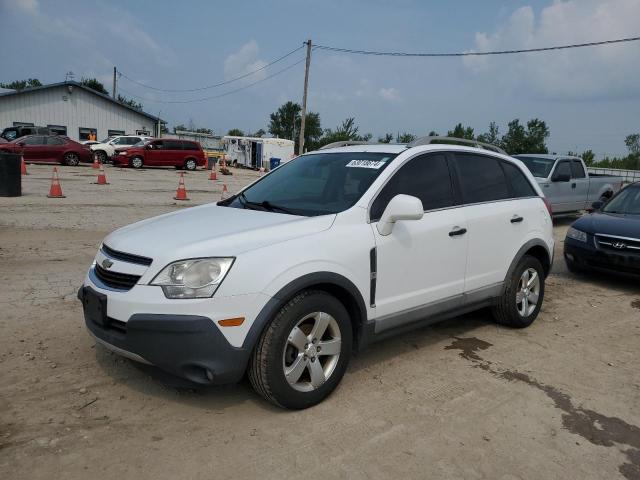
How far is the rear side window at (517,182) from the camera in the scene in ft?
16.8

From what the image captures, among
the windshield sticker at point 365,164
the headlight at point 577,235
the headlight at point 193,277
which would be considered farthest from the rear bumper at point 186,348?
the headlight at point 577,235

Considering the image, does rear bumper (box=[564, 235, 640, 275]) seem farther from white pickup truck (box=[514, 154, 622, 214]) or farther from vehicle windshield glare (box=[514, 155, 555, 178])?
vehicle windshield glare (box=[514, 155, 555, 178])

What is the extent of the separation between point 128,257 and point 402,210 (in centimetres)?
180

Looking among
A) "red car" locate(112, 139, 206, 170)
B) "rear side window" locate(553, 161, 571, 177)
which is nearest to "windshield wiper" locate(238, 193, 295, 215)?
"rear side window" locate(553, 161, 571, 177)

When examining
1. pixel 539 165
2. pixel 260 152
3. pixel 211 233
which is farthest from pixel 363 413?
pixel 260 152

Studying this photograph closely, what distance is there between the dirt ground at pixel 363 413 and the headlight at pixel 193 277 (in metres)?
0.85

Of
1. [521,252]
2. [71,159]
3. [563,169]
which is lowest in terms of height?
[521,252]

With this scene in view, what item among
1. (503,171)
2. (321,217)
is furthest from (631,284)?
(321,217)

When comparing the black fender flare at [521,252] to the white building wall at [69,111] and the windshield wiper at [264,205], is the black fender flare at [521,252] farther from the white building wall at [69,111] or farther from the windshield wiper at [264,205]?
the white building wall at [69,111]

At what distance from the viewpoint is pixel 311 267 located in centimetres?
324

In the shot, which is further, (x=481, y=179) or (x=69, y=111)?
(x=69, y=111)

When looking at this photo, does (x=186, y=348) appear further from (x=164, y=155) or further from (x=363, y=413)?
(x=164, y=155)

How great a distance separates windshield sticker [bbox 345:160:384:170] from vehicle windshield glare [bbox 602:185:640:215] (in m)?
5.23

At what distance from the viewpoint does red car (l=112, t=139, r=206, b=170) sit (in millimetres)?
27266
